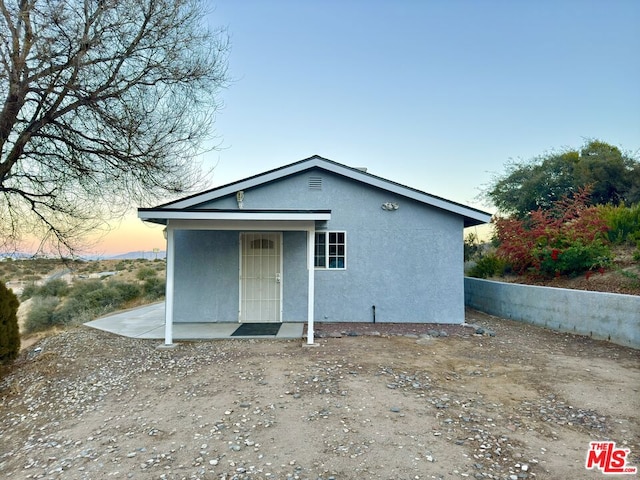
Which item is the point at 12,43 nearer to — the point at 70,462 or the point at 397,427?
the point at 70,462

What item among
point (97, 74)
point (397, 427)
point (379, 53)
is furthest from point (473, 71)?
point (397, 427)

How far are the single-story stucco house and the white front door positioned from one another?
3 centimetres

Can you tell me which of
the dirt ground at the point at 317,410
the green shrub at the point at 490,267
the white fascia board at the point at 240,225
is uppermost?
the white fascia board at the point at 240,225

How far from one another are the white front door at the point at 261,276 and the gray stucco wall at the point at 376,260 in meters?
0.18

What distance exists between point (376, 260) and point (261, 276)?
2984mm

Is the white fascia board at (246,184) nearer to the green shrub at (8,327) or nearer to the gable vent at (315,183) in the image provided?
the gable vent at (315,183)

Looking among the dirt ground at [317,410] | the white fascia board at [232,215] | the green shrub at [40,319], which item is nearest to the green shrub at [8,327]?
the dirt ground at [317,410]

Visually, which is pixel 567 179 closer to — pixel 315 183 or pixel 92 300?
pixel 315 183

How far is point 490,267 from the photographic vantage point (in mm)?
13461

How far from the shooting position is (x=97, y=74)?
6938 mm

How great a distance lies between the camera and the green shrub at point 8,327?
613 centimetres

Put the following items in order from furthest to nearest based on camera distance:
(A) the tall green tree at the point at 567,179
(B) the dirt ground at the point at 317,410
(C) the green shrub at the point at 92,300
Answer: (A) the tall green tree at the point at 567,179, (C) the green shrub at the point at 92,300, (B) the dirt ground at the point at 317,410

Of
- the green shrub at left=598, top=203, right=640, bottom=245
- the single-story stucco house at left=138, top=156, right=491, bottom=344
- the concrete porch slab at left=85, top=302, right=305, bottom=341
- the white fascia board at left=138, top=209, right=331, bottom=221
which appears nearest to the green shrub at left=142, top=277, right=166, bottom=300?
the concrete porch slab at left=85, top=302, right=305, bottom=341

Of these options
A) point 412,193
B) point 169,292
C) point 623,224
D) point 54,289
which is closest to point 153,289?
point 54,289
